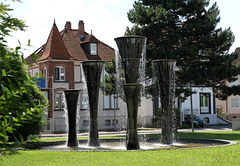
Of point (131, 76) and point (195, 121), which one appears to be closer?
point (131, 76)

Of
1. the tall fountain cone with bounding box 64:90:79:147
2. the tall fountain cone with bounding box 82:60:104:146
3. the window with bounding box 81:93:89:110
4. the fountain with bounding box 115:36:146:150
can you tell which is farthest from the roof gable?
the fountain with bounding box 115:36:146:150

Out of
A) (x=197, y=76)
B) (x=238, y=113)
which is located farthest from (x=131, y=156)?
(x=238, y=113)

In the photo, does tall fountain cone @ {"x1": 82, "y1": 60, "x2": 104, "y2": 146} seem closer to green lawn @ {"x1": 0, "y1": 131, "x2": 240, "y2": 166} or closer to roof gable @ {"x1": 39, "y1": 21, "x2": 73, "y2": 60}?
green lawn @ {"x1": 0, "y1": 131, "x2": 240, "y2": 166}

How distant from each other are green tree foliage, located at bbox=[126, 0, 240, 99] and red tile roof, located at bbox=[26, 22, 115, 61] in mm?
13595

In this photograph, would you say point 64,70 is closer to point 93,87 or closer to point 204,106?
point 204,106

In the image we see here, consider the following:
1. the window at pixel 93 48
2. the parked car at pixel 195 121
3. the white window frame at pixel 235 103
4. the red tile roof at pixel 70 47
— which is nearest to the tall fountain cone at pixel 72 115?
the red tile roof at pixel 70 47

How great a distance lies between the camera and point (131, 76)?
15.6 m

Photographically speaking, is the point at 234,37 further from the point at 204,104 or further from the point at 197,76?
the point at 204,104

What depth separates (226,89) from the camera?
101 feet

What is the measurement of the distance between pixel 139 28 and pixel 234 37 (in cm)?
745

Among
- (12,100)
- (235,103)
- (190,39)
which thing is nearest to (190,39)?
(190,39)

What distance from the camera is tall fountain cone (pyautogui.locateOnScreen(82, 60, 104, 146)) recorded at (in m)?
17.8

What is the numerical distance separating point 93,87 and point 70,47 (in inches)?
1168

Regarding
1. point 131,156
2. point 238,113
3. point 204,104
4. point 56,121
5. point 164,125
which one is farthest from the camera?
point 238,113
